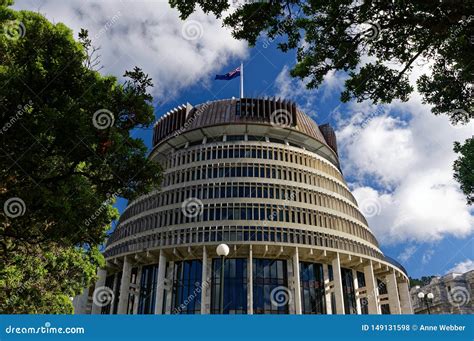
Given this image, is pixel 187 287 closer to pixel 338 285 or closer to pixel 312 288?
Result: pixel 312 288

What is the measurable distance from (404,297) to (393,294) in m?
8.14

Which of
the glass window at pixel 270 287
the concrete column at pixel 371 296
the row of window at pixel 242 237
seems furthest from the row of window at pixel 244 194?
the concrete column at pixel 371 296

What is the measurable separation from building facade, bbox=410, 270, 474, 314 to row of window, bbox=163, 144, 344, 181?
44377 millimetres

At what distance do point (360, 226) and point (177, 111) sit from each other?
32.2m

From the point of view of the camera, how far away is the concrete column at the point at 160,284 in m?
42.2

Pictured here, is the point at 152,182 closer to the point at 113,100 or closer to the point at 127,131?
the point at 127,131

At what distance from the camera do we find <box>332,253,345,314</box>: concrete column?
137 feet

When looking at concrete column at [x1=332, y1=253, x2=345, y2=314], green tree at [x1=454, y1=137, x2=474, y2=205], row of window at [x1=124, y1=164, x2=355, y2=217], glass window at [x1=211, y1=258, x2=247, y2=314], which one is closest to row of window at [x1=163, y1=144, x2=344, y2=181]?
row of window at [x1=124, y1=164, x2=355, y2=217]

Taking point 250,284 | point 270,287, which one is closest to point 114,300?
point 250,284

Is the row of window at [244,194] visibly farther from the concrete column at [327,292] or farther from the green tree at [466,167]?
the green tree at [466,167]

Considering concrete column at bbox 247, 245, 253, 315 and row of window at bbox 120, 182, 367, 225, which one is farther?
row of window at bbox 120, 182, 367, 225

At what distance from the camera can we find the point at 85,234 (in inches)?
511

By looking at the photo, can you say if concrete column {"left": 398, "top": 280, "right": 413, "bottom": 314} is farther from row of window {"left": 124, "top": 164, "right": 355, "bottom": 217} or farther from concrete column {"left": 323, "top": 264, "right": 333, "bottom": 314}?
row of window {"left": 124, "top": 164, "right": 355, "bottom": 217}

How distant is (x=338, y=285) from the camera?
4306 centimetres
